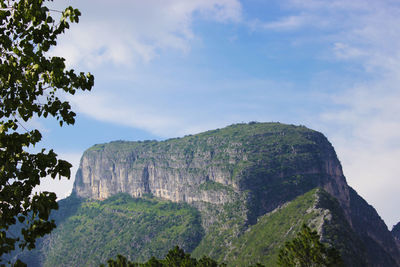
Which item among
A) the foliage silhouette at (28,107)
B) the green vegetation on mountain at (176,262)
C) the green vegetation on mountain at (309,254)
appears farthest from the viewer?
the green vegetation on mountain at (176,262)

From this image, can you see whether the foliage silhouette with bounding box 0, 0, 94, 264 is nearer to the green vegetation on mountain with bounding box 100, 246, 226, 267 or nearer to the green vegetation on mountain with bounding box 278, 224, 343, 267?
the green vegetation on mountain with bounding box 278, 224, 343, 267

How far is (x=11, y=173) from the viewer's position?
36.5 feet

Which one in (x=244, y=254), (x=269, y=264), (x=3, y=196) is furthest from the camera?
(x=244, y=254)

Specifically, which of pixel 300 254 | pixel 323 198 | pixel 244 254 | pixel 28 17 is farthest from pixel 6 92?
A: pixel 323 198

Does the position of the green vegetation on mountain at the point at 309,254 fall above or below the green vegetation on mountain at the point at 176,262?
above

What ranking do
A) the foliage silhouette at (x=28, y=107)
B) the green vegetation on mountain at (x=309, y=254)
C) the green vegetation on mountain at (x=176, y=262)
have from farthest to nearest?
the green vegetation on mountain at (x=176, y=262) → the green vegetation on mountain at (x=309, y=254) → the foliage silhouette at (x=28, y=107)

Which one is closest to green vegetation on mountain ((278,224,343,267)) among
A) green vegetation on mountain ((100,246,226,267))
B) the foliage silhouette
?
green vegetation on mountain ((100,246,226,267))

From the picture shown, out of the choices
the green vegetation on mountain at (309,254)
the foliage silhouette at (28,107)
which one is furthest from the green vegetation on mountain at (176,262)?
the foliage silhouette at (28,107)

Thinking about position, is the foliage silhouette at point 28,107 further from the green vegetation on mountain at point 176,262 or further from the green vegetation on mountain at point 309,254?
the green vegetation on mountain at point 176,262

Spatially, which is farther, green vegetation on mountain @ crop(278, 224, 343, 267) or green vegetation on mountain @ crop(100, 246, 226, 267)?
green vegetation on mountain @ crop(100, 246, 226, 267)

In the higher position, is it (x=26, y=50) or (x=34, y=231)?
(x=26, y=50)

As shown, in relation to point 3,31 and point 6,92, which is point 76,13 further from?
point 6,92

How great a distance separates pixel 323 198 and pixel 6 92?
171m

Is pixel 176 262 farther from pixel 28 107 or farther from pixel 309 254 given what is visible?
pixel 28 107
